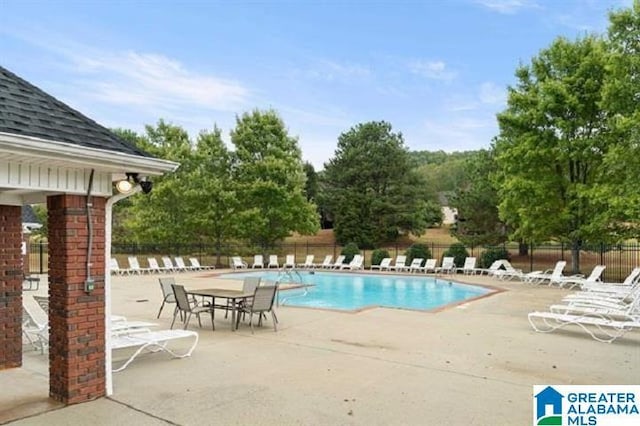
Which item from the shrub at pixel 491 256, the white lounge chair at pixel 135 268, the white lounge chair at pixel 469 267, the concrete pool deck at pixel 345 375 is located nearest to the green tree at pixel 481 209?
the shrub at pixel 491 256

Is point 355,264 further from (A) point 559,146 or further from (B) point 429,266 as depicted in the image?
(A) point 559,146

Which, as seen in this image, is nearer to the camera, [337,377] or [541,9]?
[337,377]

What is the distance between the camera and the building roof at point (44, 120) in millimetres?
4289

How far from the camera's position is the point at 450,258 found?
2159 centimetres

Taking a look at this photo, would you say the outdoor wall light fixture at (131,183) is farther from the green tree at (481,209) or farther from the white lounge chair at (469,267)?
the green tree at (481,209)

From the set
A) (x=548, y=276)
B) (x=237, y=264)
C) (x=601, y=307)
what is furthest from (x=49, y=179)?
(x=237, y=264)

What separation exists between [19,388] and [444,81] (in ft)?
70.3

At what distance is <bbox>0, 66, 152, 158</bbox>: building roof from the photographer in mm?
4289

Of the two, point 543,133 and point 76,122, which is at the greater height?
point 543,133

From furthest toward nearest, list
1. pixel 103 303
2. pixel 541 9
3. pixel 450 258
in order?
pixel 450 258 → pixel 541 9 → pixel 103 303

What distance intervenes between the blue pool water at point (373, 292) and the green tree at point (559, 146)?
13.6 feet

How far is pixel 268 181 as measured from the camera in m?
26.3

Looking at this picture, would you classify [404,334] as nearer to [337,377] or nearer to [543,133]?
[337,377]

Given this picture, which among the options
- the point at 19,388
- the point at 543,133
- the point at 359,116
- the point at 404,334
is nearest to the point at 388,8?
the point at 543,133
